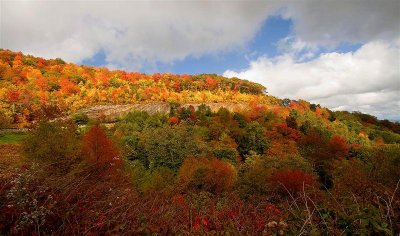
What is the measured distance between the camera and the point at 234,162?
53500 millimetres

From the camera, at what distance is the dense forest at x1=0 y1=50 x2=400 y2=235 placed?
506cm

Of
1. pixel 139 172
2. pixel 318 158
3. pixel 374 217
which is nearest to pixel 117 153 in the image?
pixel 139 172

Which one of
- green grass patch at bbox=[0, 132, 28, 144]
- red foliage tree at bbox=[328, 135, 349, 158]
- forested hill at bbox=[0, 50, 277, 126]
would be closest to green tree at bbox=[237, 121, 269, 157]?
red foliage tree at bbox=[328, 135, 349, 158]

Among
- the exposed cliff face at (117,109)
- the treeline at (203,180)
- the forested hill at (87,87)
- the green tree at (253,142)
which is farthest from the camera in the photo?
the exposed cliff face at (117,109)

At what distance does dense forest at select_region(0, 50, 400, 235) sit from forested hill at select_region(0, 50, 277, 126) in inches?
19.9

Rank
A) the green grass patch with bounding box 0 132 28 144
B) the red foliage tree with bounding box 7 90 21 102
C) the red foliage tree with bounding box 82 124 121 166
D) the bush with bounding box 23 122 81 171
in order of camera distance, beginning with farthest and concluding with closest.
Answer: the red foliage tree with bounding box 7 90 21 102 < the green grass patch with bounding box 0 132 28 144 < the red foliage tree with bounding box 82 124 121 166 < the bush with bounding box 23 122 81 171

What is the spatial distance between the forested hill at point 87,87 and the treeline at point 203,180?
65.2ft

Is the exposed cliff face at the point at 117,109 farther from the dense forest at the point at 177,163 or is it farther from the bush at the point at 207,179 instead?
the bush at the point at 207,179

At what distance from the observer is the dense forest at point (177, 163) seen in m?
5.06

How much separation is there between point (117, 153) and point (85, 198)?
31.8 metres

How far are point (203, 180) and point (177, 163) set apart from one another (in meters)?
12.7

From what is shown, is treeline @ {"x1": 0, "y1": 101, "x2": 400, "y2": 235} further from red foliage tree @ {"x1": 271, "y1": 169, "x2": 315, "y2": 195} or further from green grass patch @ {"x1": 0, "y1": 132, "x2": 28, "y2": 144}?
green grass patch @ {"x1": 0, "y1": 132, "x2": 28, "y2": 144}

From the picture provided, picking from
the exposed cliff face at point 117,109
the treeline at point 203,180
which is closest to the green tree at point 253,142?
the treeline at point 203,180

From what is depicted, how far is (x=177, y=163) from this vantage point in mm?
48750
